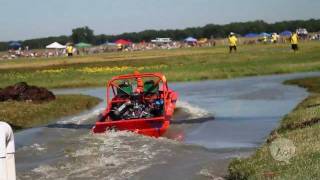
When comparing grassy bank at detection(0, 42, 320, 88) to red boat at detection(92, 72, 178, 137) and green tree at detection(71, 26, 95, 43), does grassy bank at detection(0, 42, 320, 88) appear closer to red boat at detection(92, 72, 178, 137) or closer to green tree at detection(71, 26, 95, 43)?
red boat at detection(92, 72, 178, 137)

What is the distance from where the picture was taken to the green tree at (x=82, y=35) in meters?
157

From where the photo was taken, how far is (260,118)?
18.7 m

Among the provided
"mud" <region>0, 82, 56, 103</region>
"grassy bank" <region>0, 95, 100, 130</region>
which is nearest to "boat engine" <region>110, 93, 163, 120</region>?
A: "grassy bank" <region>0, 95, 100, 130</region>

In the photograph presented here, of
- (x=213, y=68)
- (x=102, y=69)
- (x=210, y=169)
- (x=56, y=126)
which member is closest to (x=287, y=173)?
(x=210, y=169)

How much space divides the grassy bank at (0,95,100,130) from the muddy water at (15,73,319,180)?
1.03 metres

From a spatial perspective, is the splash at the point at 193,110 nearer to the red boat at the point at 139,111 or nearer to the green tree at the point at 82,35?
the red boat at the point at 139,111

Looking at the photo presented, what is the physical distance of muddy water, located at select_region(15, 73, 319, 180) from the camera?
11.3 meters

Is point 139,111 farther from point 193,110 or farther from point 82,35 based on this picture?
point 82,35

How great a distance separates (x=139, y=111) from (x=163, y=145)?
12.9ft

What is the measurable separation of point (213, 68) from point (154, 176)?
30.1 meters

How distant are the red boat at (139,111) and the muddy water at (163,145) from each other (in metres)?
0.40

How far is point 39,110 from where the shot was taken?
2317 cm

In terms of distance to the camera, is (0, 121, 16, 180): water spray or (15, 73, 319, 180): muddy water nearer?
(0, 121, 16, 180): water spray

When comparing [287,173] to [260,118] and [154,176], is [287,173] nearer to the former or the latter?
[154,176]
